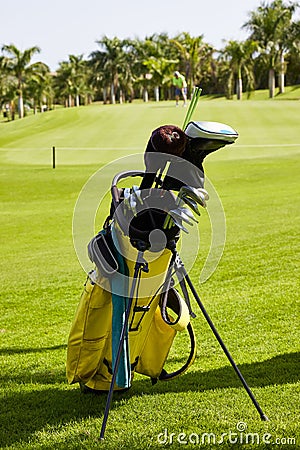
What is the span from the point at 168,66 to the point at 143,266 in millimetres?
60780

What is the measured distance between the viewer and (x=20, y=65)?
200 feet

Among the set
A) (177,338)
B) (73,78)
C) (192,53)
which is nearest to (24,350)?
(177,338)

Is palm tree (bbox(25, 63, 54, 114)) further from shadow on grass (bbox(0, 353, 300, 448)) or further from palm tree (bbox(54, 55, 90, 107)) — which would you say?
shadow on grass (bbox(0, 353, 300, 448))

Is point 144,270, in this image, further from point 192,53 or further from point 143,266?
point 192,53

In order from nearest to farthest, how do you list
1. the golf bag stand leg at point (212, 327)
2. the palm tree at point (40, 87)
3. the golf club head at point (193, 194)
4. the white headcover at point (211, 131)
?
the white headcover at point (211, 131), the golf club head at point (193, 194), the golf bag stand leg at point (212, 327), the palm tree at point (40, 87)

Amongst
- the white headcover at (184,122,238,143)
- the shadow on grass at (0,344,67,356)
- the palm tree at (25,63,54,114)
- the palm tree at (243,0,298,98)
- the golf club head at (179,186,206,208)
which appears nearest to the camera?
the white headcover at (184,122,238,143)

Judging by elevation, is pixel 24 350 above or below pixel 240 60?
below

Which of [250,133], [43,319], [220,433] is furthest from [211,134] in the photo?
[250,133]

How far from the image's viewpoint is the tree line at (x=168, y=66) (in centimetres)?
6015

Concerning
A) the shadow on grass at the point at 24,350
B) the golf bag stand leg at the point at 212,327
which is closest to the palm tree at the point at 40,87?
the shadow on grass at the point at 24,350

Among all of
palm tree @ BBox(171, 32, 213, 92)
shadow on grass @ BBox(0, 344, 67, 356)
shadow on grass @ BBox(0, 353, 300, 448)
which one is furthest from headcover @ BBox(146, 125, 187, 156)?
palm tree @ BBox(171, 32, 213, 92)

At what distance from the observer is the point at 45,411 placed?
13.4ft

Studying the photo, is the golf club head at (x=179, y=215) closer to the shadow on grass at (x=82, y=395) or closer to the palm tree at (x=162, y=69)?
the shadow on grass at (x=82, y=395)

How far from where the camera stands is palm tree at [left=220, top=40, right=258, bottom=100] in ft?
189
